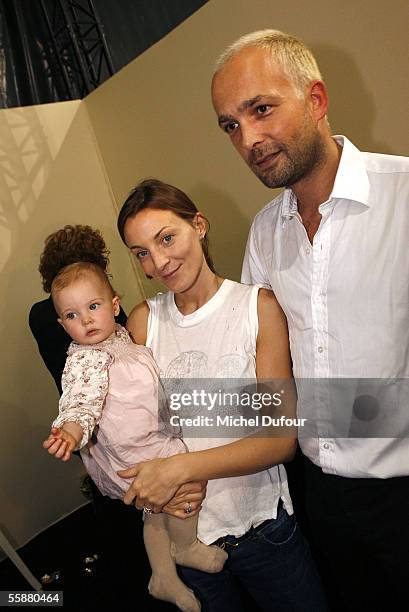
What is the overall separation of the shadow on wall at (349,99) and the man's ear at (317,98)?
2.52 feet

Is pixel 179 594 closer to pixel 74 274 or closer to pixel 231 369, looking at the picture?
pixel 231 369

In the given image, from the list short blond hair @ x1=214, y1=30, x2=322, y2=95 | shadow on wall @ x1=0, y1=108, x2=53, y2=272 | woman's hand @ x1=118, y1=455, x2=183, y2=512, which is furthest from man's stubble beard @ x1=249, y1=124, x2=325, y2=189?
shadow on wall @ x1=0, y1=108, x2=53, y2=272

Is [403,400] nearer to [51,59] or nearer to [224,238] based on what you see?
[224,238]

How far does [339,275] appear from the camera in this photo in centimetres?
129

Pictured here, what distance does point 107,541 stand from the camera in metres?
3.29

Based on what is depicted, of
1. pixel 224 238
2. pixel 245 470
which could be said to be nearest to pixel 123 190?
pixel 224 238

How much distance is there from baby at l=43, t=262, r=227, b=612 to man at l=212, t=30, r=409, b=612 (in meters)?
0.40

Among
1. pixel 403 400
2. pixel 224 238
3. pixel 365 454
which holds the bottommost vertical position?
pixel 365 454

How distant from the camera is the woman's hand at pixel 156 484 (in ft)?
4.05

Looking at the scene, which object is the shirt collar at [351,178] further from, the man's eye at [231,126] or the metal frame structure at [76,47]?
the metal frame structure at [76,47]

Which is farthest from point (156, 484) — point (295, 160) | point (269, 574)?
point (295, 160)

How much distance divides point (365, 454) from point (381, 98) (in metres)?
1.34

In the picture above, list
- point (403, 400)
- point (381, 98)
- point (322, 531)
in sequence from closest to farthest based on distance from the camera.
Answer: point (403, 400)
point (322, 531)
point (381, 98)

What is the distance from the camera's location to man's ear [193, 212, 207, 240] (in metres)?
1.51
